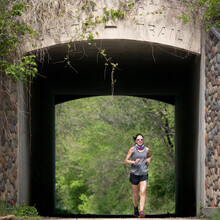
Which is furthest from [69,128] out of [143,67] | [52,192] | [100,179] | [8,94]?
[8,94]

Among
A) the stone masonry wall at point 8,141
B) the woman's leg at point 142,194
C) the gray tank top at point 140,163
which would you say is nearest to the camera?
the woman's leg at point 142,194

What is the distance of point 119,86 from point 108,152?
35.3 feet

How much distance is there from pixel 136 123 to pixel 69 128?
5222mm

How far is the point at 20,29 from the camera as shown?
8141 millimetres

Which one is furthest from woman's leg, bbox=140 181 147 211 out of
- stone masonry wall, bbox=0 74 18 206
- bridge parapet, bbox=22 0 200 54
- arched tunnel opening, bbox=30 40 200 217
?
bridge parapet, bbox=22 0 200 54

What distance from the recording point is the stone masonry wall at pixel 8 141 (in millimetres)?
8820

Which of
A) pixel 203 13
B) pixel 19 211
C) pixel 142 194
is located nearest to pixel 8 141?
pixel 19 211

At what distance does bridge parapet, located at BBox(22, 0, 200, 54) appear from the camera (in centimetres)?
884

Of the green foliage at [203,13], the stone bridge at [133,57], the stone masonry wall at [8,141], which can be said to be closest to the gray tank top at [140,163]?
the stone bridge at [133,57]

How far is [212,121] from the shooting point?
8.52 m

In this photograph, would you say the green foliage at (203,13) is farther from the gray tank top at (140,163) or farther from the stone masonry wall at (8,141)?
the stone masonry wall at (8,141)

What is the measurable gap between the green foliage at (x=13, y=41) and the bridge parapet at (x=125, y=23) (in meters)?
0.42

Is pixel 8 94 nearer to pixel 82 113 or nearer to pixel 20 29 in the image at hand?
pixel 20 29

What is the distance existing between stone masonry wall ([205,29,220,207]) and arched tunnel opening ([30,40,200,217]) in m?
0.71
